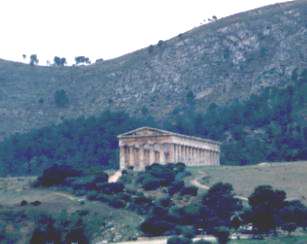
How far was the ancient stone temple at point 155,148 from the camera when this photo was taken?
185 m

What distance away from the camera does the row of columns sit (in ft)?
607

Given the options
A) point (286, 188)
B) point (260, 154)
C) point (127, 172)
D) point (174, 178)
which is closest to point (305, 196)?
point (286, 188)

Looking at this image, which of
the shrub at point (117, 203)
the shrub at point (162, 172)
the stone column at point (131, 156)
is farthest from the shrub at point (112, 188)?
the stone column at point (131, 156)

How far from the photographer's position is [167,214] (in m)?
137

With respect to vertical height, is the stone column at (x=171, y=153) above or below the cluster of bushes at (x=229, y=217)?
above

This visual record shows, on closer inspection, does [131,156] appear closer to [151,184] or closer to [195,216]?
[151,184]

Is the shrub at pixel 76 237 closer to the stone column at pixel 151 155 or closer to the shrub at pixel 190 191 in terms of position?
the shrub at pixel 190 191

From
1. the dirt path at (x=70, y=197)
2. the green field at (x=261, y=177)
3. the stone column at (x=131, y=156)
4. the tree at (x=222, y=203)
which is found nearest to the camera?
the tree at (x=222, y=203)

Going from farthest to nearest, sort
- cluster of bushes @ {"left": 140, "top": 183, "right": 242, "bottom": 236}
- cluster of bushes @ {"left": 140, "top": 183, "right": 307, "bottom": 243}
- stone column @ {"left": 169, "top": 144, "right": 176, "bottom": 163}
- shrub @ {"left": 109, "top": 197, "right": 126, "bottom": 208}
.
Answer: stone column @ {"left": 169, "top": 144, "right": 176, "bottom": 163}
shrub @ {"left": 109, "top": 197, "right": 126, "bottom": 208}
cluster of bushes @ {"left": 140, "top": 183, "right": 242, "bottom": 236}
cluster of bushes @ {"left": 140, "top": 183, "right": 307, "bottom": 243}

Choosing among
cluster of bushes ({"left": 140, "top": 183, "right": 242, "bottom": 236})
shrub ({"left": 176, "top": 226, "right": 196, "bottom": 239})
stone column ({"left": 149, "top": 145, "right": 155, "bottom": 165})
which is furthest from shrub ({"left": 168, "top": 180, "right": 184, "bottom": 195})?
stone column ({"left": 149, "top": 145, "right": 155, "bottom": 165})

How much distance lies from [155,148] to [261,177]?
25.9 meters

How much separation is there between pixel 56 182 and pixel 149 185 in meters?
11.9

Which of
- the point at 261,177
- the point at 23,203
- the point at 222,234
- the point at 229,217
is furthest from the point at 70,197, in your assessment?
the point at 222,234

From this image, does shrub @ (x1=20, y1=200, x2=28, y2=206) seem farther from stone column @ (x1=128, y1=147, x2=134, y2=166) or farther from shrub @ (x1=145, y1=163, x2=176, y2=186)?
stone column @ (x1=128, y1=147, x2=134, y2=166)
